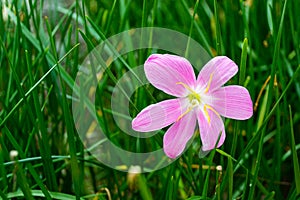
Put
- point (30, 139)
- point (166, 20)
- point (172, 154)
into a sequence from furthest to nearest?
point (166, 20) < point (30, 139) < point (172, 154)

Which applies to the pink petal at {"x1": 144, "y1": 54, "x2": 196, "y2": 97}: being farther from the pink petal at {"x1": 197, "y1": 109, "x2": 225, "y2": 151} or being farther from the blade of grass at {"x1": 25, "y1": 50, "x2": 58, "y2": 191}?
the blade of grass at {"x1": 25, "y1": 50, "x2": 58, "y2": 191}

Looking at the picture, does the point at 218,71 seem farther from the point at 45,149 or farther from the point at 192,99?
the point at 45,149

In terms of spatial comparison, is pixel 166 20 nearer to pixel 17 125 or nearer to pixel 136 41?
pixel 136 41

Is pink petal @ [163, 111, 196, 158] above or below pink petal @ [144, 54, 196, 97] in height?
below

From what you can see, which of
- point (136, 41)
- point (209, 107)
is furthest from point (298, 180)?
point (136, 41)

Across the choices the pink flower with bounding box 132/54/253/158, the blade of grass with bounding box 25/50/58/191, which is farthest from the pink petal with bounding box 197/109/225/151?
the blade of grass with bounding box 25/50/58/191

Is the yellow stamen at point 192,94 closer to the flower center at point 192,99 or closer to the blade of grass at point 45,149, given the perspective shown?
the flower center at point 192,99

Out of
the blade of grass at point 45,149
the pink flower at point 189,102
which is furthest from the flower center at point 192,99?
the blade of grass at point 45,149
